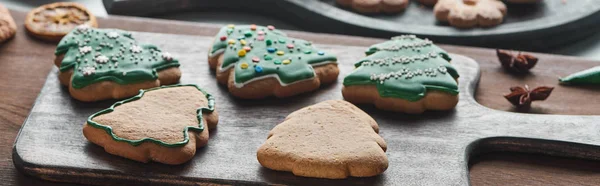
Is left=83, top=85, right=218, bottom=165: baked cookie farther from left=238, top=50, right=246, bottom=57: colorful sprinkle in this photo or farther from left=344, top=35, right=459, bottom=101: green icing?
left=344, top=35, right=459, bottom=101: green icing

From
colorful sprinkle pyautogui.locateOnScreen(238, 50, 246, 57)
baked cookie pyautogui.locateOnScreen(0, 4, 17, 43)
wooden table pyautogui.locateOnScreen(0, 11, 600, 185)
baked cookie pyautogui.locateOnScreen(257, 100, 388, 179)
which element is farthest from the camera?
baked cookie pyautogui.locateOnScreen(0, 4, 17, 43)

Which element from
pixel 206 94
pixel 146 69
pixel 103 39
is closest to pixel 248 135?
pixel 206 94

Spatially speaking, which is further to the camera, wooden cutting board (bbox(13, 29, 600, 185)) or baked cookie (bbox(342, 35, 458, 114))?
baked cookie (bbox(342, 35, 458, 114))

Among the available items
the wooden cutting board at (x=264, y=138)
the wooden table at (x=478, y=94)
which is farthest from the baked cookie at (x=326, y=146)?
the wooden table at (x=478, y=94)

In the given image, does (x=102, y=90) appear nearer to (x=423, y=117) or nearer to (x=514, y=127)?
(x=423, y=117)

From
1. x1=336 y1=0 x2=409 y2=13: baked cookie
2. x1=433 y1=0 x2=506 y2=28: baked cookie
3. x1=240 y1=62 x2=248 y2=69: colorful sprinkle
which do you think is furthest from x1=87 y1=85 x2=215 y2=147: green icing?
x1=433 y1=0 x2=506 y2=28: baked cookie

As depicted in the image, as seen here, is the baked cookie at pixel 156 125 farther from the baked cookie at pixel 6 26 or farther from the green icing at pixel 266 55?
the baked cookie at pixel 6 26

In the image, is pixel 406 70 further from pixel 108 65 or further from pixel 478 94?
pixel 108 65
